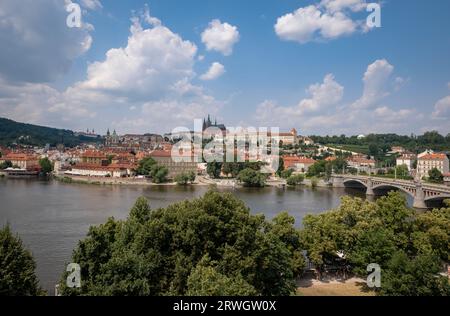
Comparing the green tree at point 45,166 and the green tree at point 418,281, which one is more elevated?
the green tree at point 45,166

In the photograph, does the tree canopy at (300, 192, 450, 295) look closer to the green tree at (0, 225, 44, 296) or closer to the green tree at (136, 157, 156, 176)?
the green tree at (0, 225, 44, 296)

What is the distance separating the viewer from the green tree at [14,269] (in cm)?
718

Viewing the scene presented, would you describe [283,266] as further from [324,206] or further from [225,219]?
[324,206]

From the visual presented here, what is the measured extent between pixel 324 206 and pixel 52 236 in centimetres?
1883

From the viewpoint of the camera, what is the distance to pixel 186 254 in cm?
886

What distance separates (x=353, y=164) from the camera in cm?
6209

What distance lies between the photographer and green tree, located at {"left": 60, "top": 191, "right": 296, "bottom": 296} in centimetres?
767

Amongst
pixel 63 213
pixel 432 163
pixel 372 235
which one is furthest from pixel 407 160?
pixel 372 235

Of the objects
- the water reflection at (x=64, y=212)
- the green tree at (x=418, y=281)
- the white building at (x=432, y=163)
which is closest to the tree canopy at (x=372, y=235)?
the green tree at (x=418, y=281)

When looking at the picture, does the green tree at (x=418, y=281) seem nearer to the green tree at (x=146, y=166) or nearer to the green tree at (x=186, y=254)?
the green tree at (x=186, y=254)

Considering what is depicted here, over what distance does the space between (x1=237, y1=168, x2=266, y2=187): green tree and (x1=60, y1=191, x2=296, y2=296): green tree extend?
32.8 m

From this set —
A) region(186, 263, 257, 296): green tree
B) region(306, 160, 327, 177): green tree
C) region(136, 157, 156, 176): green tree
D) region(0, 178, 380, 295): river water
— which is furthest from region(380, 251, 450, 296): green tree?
region(306, 160, 327, 177): green tree

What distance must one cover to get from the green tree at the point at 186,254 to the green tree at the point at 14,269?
66 cm
